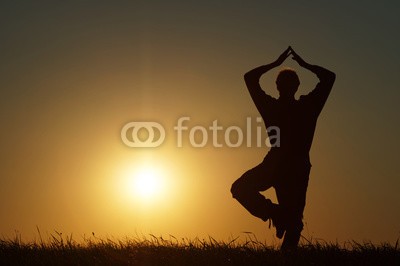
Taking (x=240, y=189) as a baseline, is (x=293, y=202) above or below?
below

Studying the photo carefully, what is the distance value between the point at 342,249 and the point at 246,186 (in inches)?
82.1

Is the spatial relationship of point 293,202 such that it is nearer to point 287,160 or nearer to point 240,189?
point 287,160

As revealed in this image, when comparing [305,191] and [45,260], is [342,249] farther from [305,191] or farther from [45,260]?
[45,260]

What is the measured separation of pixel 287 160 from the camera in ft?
36.2

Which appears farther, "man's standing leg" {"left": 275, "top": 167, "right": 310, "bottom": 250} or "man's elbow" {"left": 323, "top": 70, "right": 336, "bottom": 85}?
"man's elbow" {"left": 323, "top": 70, "right": 336, "bottom": 85}

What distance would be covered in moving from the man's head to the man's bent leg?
125cm

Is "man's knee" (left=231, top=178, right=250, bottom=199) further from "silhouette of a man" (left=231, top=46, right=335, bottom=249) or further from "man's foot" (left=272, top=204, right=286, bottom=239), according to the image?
"man's foot" (left=272, top=204, right=286, bottom=239)

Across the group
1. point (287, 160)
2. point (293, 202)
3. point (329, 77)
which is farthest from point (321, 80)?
point (293, 202)

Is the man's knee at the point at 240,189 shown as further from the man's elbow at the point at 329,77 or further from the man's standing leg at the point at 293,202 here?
the man's elbow at the point at 329,77

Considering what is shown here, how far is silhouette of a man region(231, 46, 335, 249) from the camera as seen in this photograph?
11.0 metres

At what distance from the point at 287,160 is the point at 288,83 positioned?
1.25 meters

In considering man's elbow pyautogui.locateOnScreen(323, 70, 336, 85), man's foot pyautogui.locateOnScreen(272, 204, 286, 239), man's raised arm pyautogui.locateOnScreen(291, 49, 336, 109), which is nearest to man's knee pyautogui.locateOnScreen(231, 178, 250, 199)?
man's foot pyautogui.locateOnScreen(272, 204, 286, 239)

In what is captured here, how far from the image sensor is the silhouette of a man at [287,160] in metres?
11.0

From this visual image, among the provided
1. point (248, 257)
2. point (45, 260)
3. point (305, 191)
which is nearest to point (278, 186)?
point (305, 191)
